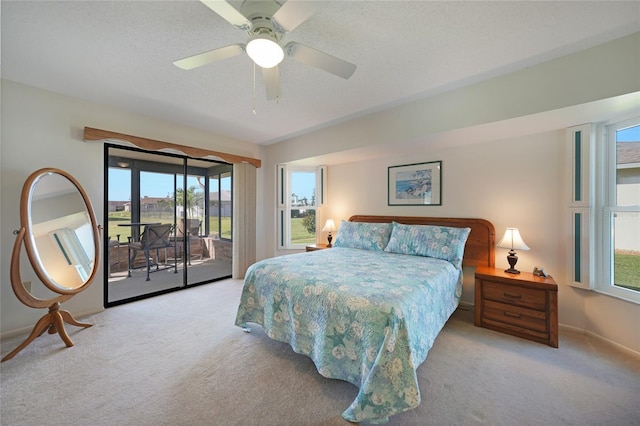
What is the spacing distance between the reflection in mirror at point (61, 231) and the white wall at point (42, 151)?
26 cm

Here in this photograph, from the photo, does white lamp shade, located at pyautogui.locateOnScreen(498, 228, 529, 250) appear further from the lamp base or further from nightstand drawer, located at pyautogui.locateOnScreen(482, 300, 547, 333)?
nightstand drawer, located at pyautogui.locateOnScreen(482, 300, 547, 333)

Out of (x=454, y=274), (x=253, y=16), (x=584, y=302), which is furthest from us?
(x=454, y=274)

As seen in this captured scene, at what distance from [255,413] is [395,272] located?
1483 mm

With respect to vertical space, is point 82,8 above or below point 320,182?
above

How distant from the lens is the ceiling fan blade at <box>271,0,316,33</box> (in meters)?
1.26

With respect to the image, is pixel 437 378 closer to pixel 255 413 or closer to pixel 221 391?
pixel 255 413

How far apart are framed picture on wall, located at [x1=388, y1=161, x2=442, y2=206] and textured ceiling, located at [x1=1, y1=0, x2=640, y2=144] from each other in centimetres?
113

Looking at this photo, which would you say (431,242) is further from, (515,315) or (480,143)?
(480,143)

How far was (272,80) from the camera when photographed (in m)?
1.88

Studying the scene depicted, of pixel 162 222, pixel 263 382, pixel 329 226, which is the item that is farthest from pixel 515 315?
pixel 162 222

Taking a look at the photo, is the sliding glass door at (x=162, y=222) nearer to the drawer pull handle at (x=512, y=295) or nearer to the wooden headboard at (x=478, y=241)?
the wooden headboard at (x=478, y=241)

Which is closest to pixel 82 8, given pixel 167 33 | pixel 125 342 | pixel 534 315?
pixel 167 33

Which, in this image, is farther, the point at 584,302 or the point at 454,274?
the point at 454,274

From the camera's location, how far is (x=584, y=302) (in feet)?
7.99
